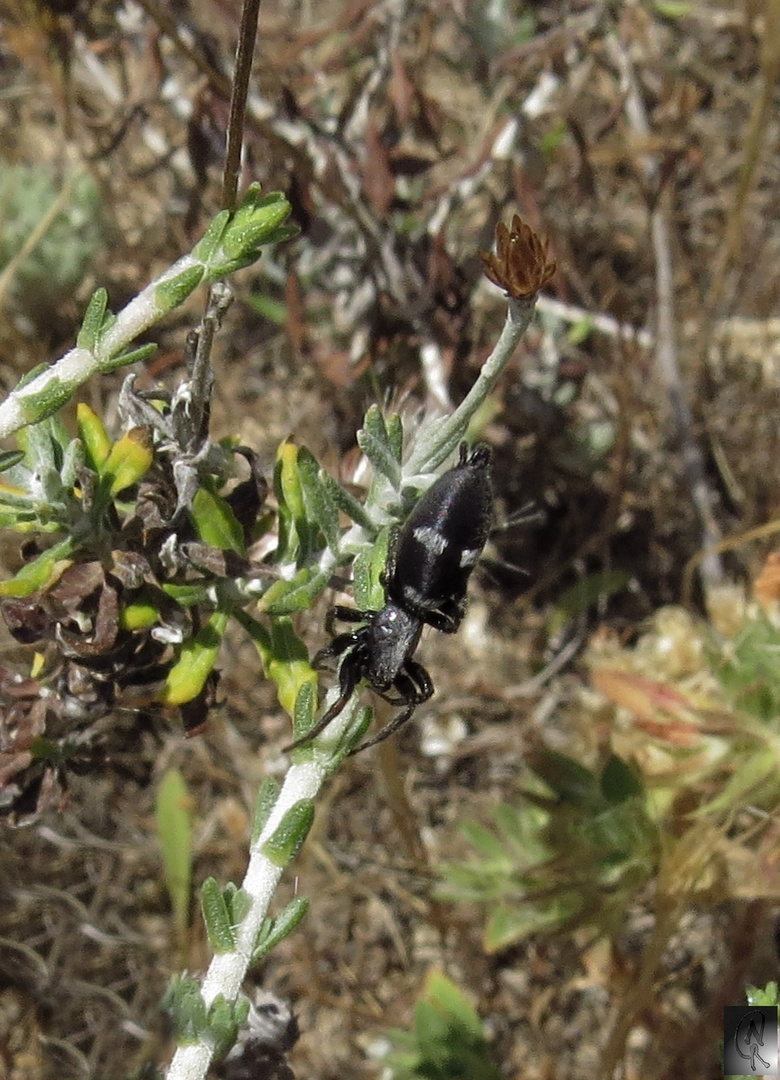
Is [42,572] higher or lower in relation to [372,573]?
higher

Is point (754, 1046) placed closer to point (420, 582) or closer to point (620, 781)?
point (620, 781)

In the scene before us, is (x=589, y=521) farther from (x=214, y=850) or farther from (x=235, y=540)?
(x=235, y=540)

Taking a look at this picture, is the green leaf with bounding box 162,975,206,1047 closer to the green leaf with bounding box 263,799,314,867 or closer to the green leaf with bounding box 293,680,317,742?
the green leaf with bounding box 263,799,314,867

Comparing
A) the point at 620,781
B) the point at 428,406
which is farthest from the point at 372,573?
the point at 620,781

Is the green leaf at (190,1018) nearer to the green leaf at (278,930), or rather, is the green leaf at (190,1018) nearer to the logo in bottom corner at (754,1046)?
the green leaf at (278,930)

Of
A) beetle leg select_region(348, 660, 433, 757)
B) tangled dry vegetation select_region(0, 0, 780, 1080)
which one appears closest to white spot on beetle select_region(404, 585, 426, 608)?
beetle leg select_region(348, 660, 433, 757)

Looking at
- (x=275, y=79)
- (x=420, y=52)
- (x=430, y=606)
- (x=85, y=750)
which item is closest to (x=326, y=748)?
(x=430, y=606)

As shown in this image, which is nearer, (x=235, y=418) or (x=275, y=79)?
(x=275, y=79)
